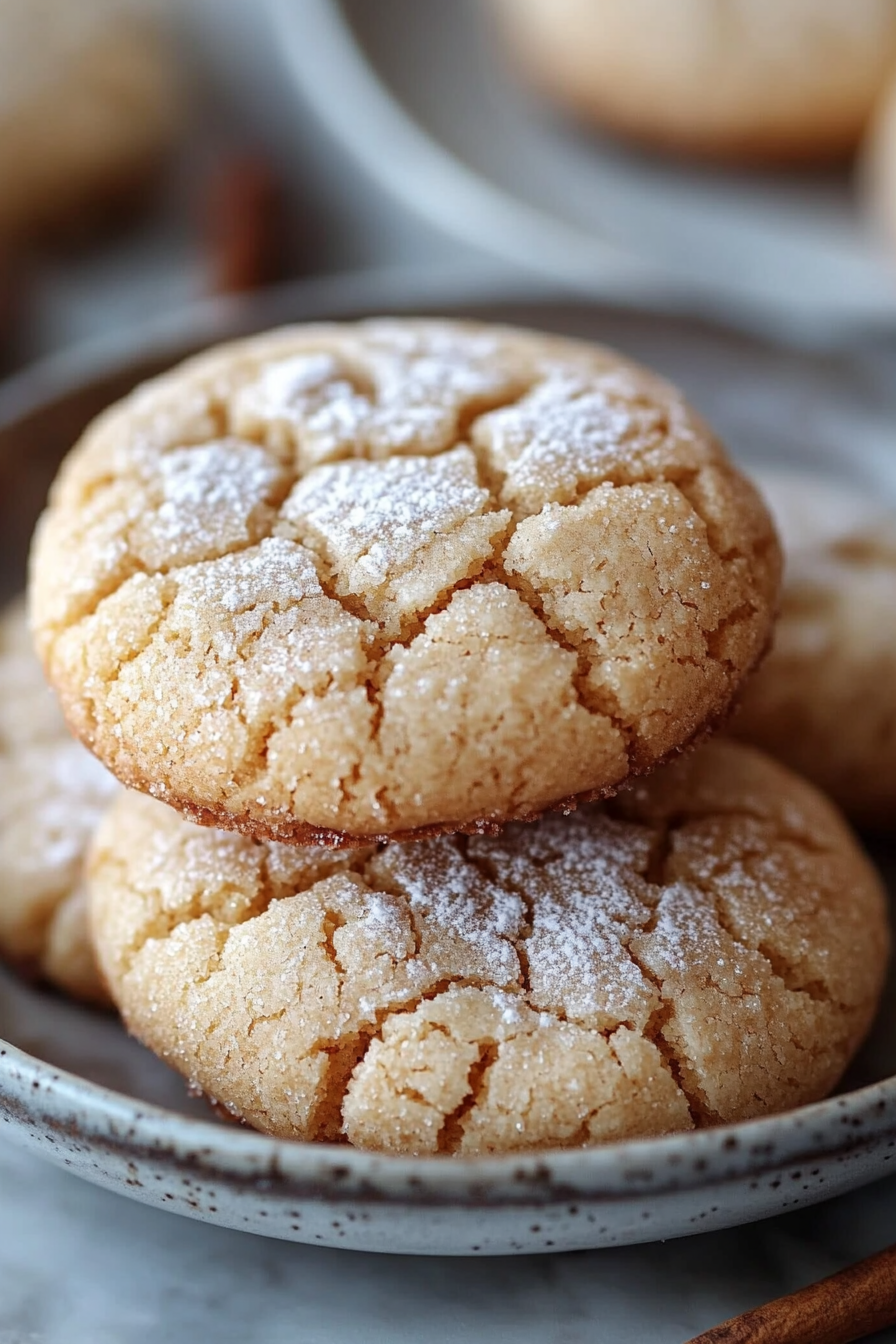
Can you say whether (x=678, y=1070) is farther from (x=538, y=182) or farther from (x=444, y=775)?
(x=538, y=182)

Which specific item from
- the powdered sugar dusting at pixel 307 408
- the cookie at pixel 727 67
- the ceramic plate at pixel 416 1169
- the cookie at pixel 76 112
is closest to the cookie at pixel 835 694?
the ceramic plate at pixel 416 1169

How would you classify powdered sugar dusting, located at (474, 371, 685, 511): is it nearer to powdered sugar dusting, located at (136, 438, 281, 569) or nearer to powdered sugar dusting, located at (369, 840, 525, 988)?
powdered sugar dusting, located at (136, 438, 281, 569)

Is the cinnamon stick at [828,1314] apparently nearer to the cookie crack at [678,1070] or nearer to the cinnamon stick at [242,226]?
the cookie crack at [678,1070]

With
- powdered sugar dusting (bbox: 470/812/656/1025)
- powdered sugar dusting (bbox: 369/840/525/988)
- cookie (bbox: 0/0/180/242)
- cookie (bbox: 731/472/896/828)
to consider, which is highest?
cookie (bbox: 0/0/180/242)

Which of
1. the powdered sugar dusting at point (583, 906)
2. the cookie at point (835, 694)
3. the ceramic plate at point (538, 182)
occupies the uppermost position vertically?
the ceramic plate at point (538, 182)

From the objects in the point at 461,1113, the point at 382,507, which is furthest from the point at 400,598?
the point at 461,1113

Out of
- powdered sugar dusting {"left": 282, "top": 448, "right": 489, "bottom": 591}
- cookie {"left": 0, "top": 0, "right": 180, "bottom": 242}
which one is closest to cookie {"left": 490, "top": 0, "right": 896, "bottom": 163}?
cookie {"left": 0, "top": 0, "right": 180, "bottom": 242}

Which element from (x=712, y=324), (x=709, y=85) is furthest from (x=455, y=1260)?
(x=709, y=85)
